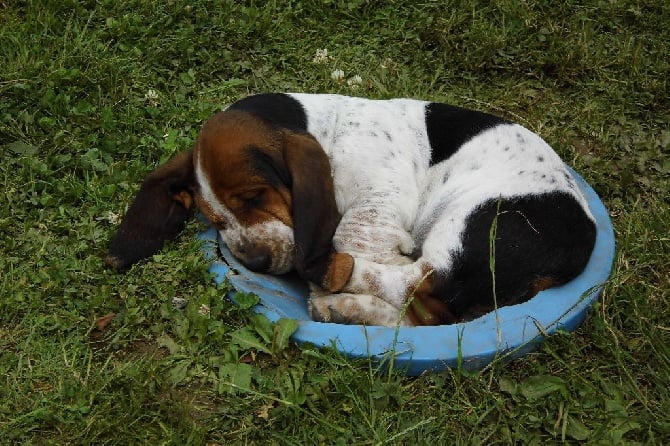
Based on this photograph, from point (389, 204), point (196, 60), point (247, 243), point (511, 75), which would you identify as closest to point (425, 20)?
point (511, 75)

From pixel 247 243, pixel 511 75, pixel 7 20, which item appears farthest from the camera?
pixel 511 75

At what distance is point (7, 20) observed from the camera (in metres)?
6.24

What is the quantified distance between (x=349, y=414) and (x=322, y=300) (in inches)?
31.3

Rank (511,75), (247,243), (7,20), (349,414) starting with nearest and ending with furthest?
(349,414) < (247,243) < (7,20) < (511,75)

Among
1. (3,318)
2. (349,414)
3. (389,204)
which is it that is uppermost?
(389,204)

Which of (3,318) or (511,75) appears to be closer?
(3,318)

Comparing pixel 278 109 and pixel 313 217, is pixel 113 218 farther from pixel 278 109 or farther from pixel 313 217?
pixel 313 217

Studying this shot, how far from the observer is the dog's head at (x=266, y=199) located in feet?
14.3

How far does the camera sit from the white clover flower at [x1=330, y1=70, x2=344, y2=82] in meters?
6.37

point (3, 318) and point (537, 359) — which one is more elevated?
point (537, 359)

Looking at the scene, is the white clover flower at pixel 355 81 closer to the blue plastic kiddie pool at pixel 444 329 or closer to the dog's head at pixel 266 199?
the dog's head at pixel 266 199

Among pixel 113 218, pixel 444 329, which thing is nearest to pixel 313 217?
pixel 444 329

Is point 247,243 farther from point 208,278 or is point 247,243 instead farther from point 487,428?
point 487,428

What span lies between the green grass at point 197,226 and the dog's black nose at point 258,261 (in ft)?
0.85
